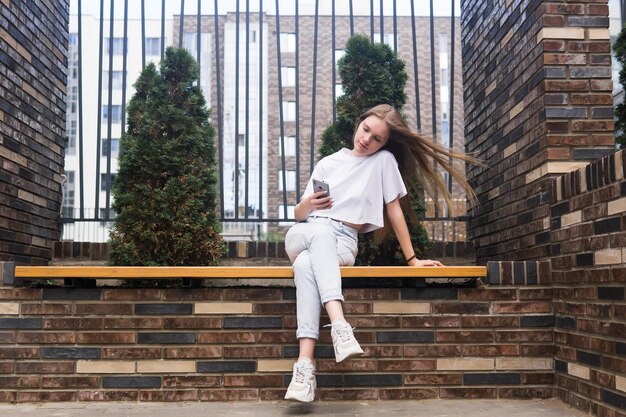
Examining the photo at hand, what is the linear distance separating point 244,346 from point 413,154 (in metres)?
1.32

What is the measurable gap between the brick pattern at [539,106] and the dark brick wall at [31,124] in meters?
2.86

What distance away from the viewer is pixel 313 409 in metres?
2.80

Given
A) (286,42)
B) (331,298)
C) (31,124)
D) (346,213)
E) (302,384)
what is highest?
(286,42)

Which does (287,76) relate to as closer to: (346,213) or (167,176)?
(167,176)

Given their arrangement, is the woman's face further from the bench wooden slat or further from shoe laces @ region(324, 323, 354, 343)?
shoe laces @ region(324, 323, 354, 343)

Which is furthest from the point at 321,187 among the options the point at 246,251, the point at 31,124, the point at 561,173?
the point at 31,124

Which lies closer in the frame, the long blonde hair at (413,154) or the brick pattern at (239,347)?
the brick pattern at (239,347)

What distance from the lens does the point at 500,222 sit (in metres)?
3.95

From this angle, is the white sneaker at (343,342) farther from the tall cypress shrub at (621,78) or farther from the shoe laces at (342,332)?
the tall cypress shrub at (621,78)

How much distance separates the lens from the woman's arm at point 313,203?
3086 mm

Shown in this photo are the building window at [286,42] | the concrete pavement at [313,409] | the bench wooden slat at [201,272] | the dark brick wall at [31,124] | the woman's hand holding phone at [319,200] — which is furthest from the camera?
the building window at [286,42]

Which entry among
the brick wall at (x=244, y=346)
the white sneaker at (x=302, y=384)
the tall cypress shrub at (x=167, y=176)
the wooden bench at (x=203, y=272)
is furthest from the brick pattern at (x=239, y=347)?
the tall cypress shrub at (x=167, y=176)

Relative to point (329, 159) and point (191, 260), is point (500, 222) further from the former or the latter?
point (191, 260)

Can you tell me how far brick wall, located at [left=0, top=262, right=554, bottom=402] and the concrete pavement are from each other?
5 cm
